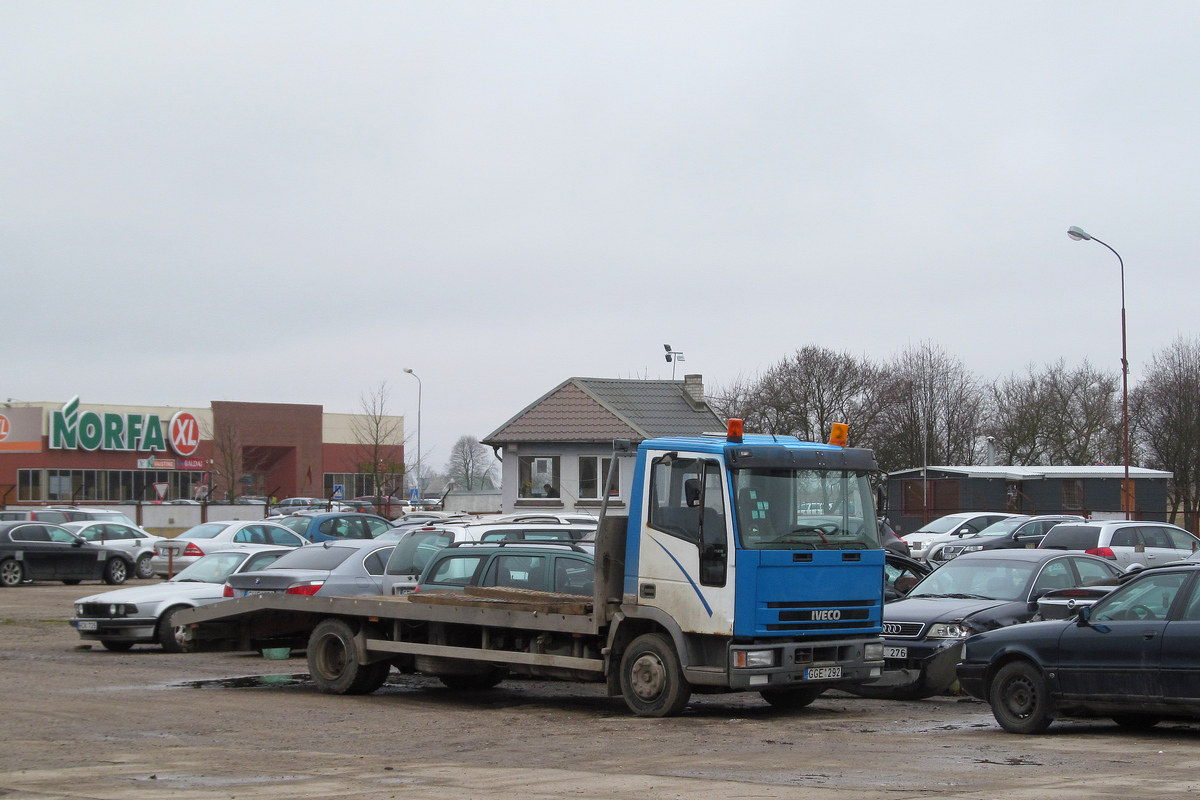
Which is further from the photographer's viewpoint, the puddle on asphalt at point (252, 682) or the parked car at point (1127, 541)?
the parked car at point (1127, 541)

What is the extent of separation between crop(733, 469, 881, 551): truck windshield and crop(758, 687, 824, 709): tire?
1.83m

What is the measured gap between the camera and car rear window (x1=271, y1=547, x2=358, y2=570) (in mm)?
17078

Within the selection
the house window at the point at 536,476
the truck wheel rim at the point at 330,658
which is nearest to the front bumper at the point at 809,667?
the truck wheel rim at the point at 330,658

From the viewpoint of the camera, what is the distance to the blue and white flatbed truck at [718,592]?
11328 millimetres

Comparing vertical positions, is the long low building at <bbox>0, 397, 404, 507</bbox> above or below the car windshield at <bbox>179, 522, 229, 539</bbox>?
above

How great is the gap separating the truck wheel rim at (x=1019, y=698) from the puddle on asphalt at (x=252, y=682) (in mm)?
8389

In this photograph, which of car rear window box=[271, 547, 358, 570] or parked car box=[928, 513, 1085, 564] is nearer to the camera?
car rear window box=[271, 547, 358, 570]

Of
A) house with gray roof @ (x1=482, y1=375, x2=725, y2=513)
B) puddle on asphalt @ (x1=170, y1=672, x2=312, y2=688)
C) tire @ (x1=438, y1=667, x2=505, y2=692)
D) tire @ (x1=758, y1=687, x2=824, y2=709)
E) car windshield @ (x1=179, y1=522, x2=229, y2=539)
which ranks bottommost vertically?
puddle on asphalt @ (x1=170, y1=672, x2=312, y2=688)

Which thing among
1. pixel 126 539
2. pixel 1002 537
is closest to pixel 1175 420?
pixel 1002 537

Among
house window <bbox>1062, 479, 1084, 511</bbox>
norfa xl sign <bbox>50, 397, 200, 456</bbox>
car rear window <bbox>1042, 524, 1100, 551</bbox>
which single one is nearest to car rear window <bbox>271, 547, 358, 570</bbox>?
car rear window <bbox>1042, 524, 1100, 551</bbox>

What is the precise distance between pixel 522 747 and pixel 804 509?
340 centimetres

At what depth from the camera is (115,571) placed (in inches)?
1307

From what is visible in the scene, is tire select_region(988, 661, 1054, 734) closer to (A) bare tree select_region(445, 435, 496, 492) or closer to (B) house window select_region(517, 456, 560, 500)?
(B) house window select_region(517, 456, 560, 500)

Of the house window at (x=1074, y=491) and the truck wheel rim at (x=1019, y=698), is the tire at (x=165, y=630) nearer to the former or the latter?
the truck wheel rim at (x=1019, y=698)
